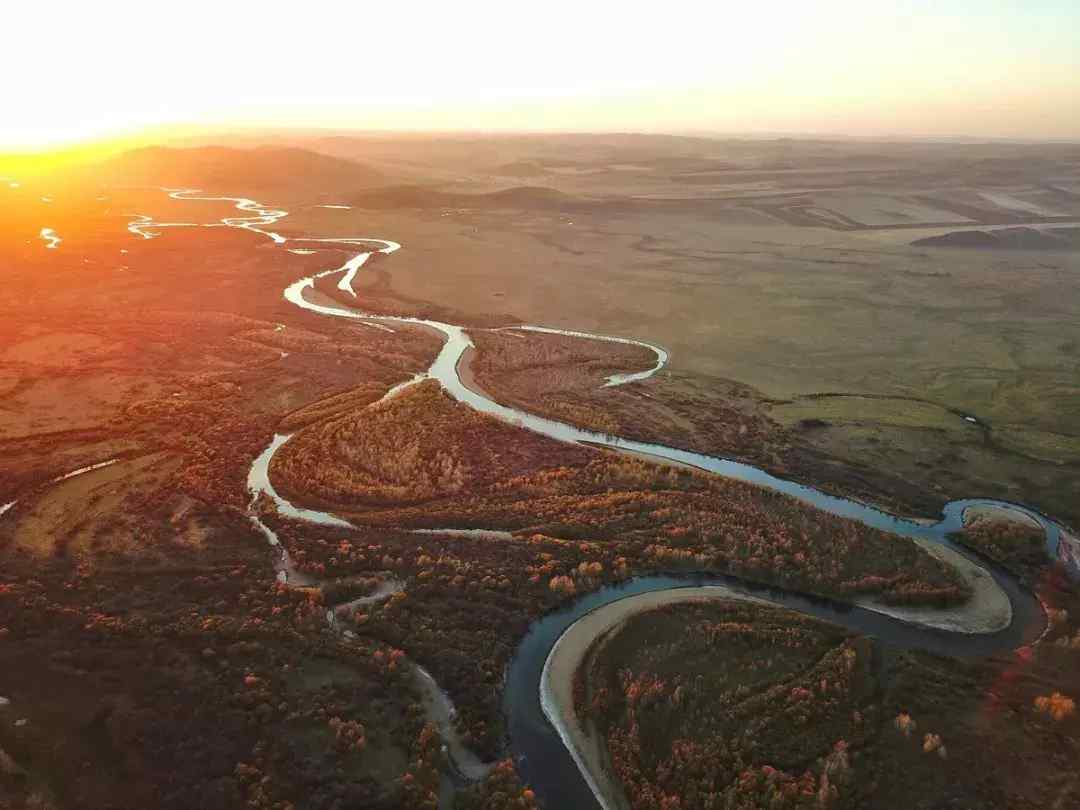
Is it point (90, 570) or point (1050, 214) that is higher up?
point (1050, 214)

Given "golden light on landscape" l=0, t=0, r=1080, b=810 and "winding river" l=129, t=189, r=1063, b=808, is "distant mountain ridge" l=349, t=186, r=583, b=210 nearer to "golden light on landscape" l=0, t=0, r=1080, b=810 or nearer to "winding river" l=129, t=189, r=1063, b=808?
"golden light on landscape" l=0, t=0, r=1080, b=810

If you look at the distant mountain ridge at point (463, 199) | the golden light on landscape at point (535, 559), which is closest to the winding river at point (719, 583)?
the golden light on landscape at point (535, 559)

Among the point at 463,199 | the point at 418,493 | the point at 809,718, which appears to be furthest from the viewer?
the point at 463,199

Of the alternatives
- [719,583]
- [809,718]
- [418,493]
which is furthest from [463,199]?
[809,718]

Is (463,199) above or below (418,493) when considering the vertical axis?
above

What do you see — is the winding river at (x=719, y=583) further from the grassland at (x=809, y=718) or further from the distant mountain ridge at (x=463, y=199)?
the distant mountain ridge at (x=463, y=199)

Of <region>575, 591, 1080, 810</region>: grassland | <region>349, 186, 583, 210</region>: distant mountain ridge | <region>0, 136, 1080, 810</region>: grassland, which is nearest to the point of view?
<region>575, 591, 1080, 810</region>: grassland

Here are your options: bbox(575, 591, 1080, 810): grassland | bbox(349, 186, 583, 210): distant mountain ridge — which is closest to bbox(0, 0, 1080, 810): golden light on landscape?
bbox(575, 591, 1080, 810): grassland

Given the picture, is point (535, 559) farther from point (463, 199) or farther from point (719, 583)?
point (463, 199)

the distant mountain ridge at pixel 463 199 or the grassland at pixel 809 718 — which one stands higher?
the distant mountain ridge at pixel 463 199

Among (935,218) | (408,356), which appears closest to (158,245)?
(408,356)

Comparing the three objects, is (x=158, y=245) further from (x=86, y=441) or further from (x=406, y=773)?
(x=406, y=773)
